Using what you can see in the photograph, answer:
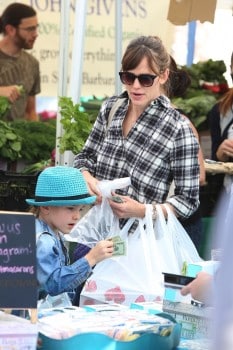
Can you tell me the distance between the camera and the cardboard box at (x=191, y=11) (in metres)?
6.64

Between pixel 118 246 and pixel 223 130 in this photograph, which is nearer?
pixel 118 246

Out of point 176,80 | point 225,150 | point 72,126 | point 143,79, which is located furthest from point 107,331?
point 225,150

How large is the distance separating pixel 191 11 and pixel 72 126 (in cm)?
175

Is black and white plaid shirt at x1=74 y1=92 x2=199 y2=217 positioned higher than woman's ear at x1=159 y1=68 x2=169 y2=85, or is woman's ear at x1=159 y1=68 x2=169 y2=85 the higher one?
woman's ear at x1=159 y1=68 x2=169 y2=85

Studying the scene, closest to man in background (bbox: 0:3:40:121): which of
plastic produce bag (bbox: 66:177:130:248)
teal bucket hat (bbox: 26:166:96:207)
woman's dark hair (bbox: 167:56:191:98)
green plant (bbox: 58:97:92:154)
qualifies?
green plant (bbox: 58:97:92:154)

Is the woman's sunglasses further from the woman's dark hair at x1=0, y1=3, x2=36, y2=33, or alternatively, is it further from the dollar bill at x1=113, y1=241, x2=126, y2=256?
the woman's dark hair at x1=0, y1=3, x2=36, y2=33

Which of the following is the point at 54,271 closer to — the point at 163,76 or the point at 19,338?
the point at 19,338

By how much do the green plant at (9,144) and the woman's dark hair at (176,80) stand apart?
1.72m

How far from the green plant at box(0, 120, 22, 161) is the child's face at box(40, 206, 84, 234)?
2.85 metres

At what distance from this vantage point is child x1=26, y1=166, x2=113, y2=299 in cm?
363

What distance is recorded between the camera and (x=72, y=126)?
18.0ft

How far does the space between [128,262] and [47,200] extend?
0.60m

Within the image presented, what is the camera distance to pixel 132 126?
4.51m

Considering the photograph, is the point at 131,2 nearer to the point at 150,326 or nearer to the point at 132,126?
the point at 132,126
